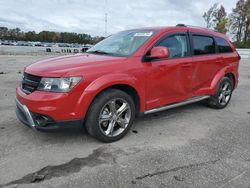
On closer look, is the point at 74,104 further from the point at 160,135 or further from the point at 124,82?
the point at 160,135

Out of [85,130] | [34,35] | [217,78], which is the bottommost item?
[85,130]

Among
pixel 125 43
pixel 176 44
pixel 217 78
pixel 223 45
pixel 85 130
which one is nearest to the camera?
pixel 85 130

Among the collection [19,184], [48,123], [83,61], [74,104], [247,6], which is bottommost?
[19,184]

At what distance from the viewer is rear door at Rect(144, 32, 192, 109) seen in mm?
3977

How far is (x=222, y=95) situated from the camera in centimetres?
562

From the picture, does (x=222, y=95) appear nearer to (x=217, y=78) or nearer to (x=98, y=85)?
(x=217, y=78)

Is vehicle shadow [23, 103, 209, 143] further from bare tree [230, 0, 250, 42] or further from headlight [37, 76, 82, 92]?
bare tree [230, 0, 250, 42]

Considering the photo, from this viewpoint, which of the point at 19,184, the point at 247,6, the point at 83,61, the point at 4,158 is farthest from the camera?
the point at 247,6

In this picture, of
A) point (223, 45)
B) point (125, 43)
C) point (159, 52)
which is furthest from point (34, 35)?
point (159, 52)

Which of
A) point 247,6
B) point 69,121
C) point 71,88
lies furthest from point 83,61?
point 247,6

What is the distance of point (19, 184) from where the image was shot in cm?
257

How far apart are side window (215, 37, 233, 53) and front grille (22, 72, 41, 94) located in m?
4.00

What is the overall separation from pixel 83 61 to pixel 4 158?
166 centimetres

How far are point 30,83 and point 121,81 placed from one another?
1267 mm
